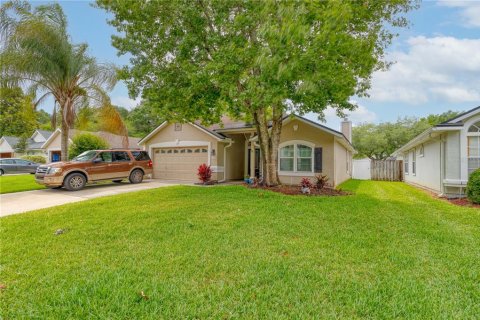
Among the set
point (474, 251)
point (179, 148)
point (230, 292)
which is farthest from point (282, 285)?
point (179, 148)

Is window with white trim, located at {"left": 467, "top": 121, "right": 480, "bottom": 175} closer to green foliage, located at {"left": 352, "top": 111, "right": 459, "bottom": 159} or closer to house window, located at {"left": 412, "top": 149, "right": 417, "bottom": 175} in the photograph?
house window, located at {"left": 412, "top": 149, "right": 417, "bottom": 175}

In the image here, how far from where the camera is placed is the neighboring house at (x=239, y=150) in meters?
12.6

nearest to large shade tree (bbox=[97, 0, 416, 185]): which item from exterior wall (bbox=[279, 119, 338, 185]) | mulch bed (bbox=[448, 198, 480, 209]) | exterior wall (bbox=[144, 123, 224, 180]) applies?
exterior wall (bbox=[279, 119, 338, 185])

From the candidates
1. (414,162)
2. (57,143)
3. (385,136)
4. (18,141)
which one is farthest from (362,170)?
(18,141)

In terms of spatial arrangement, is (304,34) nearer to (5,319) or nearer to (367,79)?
(367,79)

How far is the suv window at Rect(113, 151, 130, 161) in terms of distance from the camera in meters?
12.9

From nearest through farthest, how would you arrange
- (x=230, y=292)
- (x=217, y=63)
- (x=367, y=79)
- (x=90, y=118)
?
(x=230, y=292) < (x=217, y=63) < (x=367, y=79) < (x=90, y=118)

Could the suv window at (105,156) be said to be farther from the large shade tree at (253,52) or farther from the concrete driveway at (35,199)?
the large shade tree at (253,52)

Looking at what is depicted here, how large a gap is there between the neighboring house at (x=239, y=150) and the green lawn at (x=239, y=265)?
611 centimetres

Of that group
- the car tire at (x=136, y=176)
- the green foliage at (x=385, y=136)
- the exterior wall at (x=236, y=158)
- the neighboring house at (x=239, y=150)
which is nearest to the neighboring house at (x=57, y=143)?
the neighboring house at (x=239, y=150)

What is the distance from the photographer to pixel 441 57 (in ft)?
41.3

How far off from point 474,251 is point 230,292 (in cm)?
415

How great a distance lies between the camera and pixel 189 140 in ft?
51.1

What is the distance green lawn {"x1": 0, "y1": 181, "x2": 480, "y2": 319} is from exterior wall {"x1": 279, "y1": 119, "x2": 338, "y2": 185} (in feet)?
18.9
